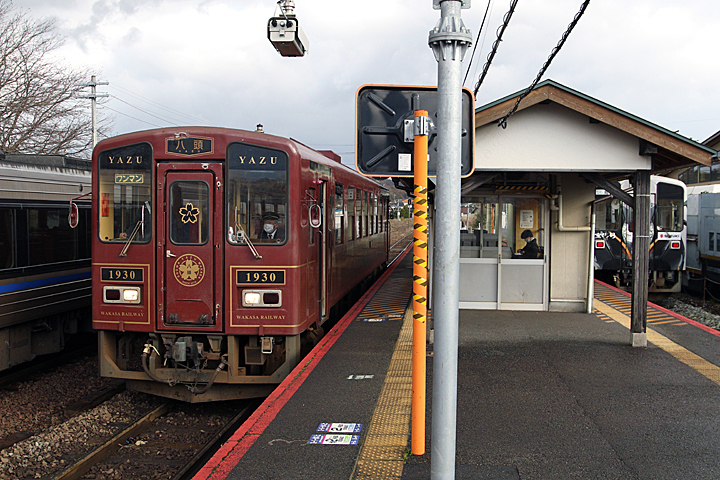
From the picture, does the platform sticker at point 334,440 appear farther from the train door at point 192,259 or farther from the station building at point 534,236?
the station building at point 534,236

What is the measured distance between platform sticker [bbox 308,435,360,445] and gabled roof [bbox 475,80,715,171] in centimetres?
435

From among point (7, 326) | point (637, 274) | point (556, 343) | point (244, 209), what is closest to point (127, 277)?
point (244, 209)

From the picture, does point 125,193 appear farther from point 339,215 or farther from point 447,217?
point 447,217

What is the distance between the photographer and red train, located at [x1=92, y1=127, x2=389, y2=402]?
6.08 m

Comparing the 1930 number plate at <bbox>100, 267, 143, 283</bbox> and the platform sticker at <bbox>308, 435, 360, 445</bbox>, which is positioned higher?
the 1930 number plate at <bbox>100, 267, 143, 283</bbox>

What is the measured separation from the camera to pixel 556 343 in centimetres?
773

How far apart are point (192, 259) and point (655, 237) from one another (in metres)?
14.2

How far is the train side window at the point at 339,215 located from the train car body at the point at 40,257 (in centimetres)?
408

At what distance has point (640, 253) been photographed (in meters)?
7.34

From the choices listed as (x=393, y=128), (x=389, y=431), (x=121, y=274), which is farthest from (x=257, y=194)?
(x=389, y=431)

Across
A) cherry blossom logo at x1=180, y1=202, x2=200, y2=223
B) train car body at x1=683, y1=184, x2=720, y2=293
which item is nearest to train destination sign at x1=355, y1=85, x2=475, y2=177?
cherry blossom logo at x1=180, y1=202, x2=200, y2=223

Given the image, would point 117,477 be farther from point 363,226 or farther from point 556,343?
point 363,226

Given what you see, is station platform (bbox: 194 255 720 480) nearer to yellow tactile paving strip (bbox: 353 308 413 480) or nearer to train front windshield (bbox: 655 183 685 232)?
yellow tactile paving strip (bbox: 353 308 413 480)

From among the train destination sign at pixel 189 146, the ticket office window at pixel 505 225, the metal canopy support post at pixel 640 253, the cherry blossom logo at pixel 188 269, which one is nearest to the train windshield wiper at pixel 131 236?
the cherry blossom logo at pixel 188 269
